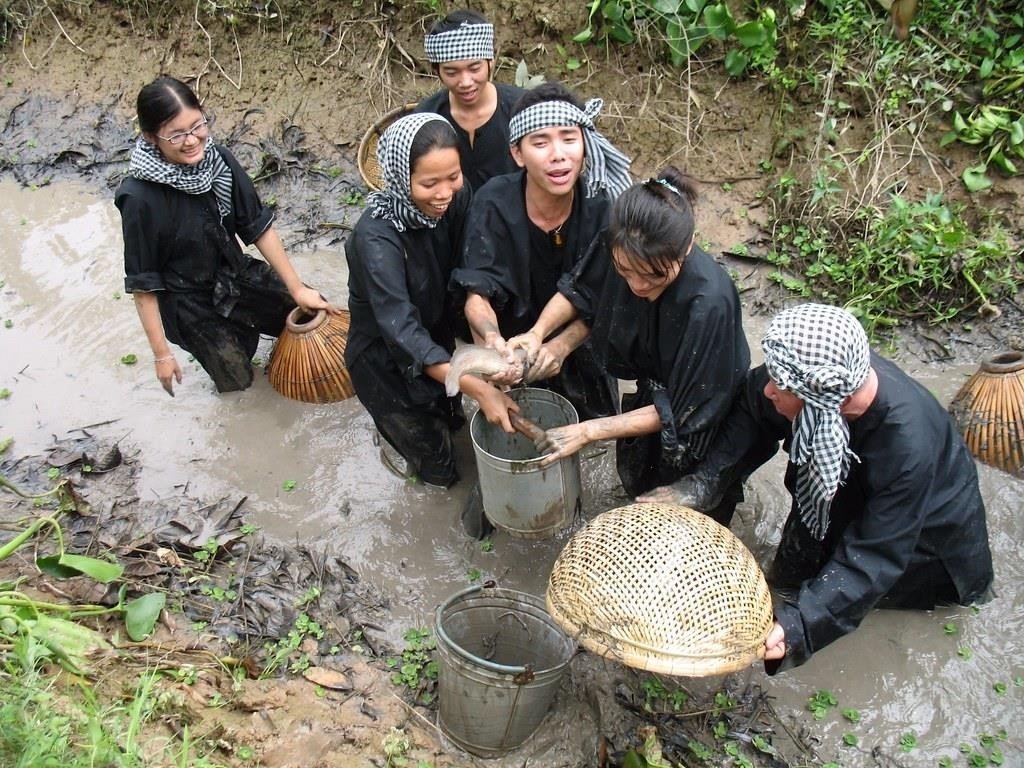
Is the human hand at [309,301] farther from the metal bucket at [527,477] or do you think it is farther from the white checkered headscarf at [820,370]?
the white checkered headscarf at [820,370]

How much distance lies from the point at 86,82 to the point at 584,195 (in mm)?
5777

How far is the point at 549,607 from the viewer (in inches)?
104

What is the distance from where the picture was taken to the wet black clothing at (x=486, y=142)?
4320mm

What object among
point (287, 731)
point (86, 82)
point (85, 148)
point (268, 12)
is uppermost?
point (268, 12)

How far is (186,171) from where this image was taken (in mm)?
4012

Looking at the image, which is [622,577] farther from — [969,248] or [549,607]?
[969,248]

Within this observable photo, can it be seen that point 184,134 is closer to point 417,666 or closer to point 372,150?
point 372,150

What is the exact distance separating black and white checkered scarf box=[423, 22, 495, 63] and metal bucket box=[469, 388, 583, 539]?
1695 mm

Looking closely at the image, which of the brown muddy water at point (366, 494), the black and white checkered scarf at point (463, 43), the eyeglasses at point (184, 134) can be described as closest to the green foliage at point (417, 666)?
the brown muddy water at point (366, 494)

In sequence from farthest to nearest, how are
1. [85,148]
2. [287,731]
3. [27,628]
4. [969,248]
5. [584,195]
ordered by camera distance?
[85,148], [969,248], [584,195], [287,731], [27,628]

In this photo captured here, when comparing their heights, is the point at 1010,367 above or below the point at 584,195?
below

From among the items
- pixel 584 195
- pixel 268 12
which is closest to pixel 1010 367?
pixel 584 195

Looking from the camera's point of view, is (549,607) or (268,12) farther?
(268,12)

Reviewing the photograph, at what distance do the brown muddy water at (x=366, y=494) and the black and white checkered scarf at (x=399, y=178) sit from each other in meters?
1.39
